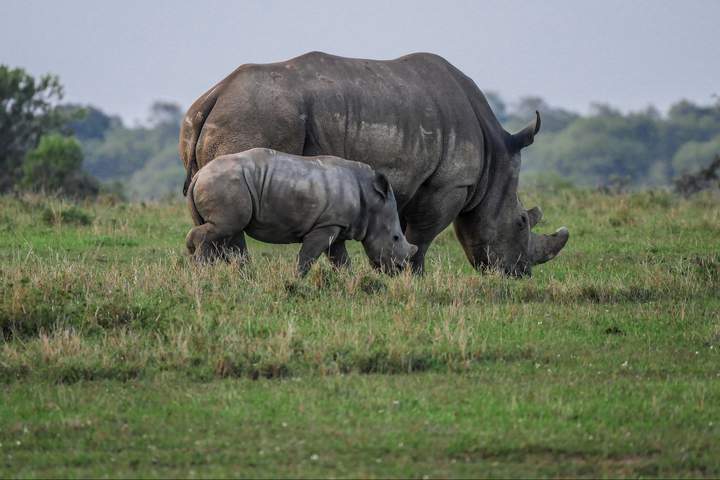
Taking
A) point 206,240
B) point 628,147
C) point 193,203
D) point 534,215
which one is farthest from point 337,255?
point 628,147

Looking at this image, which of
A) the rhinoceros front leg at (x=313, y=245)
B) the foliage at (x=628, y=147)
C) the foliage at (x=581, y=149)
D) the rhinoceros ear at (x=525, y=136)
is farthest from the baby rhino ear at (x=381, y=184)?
the foliage at (x=628, y=147)

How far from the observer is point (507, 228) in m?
13.4

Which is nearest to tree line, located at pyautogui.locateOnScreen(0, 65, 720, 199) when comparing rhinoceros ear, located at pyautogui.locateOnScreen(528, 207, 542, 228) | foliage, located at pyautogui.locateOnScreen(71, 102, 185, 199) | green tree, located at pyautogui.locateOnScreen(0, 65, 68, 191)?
foliage, located at pyautogui.locateOnScreen(71, 102, 185, 199)

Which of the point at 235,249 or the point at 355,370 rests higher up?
the point at 235,249

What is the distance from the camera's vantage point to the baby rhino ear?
11.4 metres

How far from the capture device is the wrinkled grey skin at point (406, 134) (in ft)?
37.9

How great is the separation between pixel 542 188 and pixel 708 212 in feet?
19.0

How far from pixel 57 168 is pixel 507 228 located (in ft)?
54.6

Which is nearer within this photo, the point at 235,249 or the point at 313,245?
the point at 313,245

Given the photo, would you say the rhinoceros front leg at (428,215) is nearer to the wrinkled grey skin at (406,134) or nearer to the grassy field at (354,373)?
the wrinkled grey skin at (406,134)

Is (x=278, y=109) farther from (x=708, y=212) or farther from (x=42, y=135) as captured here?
(x=42, y=135)

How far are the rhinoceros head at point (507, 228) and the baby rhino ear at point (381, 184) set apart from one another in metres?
2.11

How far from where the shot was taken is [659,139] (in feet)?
284

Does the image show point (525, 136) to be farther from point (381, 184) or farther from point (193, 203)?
point (193, 203)
